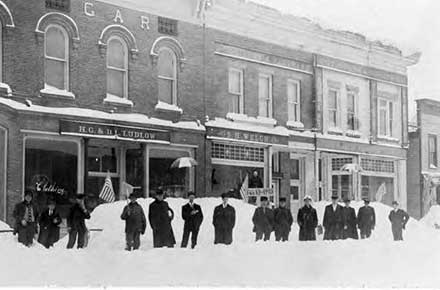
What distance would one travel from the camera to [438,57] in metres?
14.5

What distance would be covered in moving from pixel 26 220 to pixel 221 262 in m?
3.25

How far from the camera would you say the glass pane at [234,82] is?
18703mm

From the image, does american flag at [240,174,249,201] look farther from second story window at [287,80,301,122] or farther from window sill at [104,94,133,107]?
window sill at [104,94,133,107]

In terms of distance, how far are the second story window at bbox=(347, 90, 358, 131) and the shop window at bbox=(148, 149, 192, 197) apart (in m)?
5.42

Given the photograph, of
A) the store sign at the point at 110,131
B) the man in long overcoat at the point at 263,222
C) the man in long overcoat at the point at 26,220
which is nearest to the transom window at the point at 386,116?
the man in long overcoat at the point at 263,222

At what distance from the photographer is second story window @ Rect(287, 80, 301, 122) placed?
19.8m

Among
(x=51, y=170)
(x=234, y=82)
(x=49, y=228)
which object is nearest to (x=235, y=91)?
(x=234, y=82)

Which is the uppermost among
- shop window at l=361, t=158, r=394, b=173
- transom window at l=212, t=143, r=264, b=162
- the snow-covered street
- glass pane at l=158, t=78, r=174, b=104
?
glass pane at l=158, t=78, r=174, b=104

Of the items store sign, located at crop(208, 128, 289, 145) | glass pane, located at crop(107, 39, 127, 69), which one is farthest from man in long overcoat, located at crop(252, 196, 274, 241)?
glass pane, located at crop(107, 39, 127, 69)

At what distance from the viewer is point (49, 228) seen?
12805 millimetres

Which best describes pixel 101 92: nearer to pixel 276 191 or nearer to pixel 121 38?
pixel 121 38

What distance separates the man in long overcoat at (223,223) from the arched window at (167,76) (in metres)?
3.00

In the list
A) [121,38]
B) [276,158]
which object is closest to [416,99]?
[276,158]

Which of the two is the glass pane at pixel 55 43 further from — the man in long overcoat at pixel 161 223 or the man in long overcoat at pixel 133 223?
the man in long overcoat at pixel 161 223
